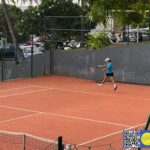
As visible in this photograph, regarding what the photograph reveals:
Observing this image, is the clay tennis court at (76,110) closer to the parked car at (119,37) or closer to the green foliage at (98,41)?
the green foliage at (98,41)

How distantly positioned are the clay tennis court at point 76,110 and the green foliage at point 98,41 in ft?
7.26

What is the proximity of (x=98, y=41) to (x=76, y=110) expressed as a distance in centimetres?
1027

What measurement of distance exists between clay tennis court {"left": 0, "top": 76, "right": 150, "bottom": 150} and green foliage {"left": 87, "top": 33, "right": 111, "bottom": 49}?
2.21 meters

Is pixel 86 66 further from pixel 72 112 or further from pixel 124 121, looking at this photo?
pixel 124 121

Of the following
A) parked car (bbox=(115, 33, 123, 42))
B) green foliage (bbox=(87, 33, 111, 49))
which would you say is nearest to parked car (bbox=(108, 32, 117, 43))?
parked car (bbox=(115, 33, 123, 42))

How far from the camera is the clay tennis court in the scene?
13.1 meters

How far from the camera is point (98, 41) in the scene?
88.0 feet

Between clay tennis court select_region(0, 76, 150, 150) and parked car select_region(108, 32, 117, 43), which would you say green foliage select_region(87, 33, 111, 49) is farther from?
clay tennis court select_region(0, 76, 150, 150)

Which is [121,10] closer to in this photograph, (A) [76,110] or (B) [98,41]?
(A) [76,110]

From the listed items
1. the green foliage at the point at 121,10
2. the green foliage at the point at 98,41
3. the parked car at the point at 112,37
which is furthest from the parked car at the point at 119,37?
the green foliage at the point at 121,10

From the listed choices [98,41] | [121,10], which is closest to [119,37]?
[98,41]

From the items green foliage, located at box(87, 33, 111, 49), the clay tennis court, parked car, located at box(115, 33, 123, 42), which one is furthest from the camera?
parked car, located at box(115, 33, 123, 42)

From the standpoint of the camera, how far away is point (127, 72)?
25.4m

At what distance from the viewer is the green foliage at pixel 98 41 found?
Result: 1051 inches
